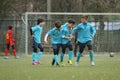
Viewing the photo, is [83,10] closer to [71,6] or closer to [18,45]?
[71,6]

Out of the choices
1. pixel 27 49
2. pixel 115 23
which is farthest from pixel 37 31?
pixel 115 23

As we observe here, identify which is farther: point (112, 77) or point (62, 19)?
point (62, 19)

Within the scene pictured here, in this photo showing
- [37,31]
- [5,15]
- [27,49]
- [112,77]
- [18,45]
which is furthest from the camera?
[5,15]

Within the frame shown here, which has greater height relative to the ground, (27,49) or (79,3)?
(79,3)

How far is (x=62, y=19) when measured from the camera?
33375 mm

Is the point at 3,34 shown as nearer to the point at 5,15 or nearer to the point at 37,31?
the point at 5,15

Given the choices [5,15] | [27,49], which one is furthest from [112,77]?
[5,15]

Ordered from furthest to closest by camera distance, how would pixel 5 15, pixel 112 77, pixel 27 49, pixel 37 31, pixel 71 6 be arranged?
pixel 71 6 < pixel 5 15 < pixel 27 49 < pixel 37 31 < pixel 112 77

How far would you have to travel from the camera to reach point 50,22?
33.3 metres

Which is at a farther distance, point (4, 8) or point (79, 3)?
point (79, 3)

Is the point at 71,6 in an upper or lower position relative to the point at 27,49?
upper

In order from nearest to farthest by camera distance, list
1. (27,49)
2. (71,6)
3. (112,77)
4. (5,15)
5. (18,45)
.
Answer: (112,77)
(27,49)
(18,45)
(5,15)
(71,6)

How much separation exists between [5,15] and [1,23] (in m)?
2.14

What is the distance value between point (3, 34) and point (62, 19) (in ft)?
15.5
